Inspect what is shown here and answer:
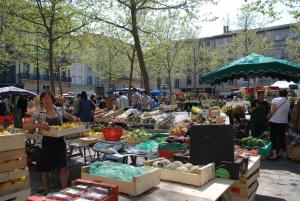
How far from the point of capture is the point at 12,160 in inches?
191

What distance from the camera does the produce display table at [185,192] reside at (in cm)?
330

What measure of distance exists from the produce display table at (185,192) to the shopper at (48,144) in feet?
7.69

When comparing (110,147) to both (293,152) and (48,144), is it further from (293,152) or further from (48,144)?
(293,152)

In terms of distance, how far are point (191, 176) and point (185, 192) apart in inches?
9.6

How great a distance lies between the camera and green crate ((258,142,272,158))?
8.77 metres

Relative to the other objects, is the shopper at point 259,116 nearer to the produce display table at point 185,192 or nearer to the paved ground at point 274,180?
the paved ground at point 274,180

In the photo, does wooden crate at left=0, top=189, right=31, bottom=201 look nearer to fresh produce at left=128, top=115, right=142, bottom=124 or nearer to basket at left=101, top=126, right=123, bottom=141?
basket at left=101, top=126, right=123, bottom=141

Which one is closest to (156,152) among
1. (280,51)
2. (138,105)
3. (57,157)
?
(57,157)

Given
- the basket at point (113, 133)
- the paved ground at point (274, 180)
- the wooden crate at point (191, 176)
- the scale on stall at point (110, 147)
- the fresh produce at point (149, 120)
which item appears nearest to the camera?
the wooden crate at point (191, 176)

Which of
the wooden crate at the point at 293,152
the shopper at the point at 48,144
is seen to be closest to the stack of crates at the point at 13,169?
the shopper at the point at 48,144

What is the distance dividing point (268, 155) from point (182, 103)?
22.0 meters

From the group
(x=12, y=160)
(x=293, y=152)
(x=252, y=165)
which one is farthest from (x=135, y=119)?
(x=12, y=160)

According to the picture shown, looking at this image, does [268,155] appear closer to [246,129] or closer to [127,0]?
[246,129]

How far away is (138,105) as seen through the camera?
18.3 meters
